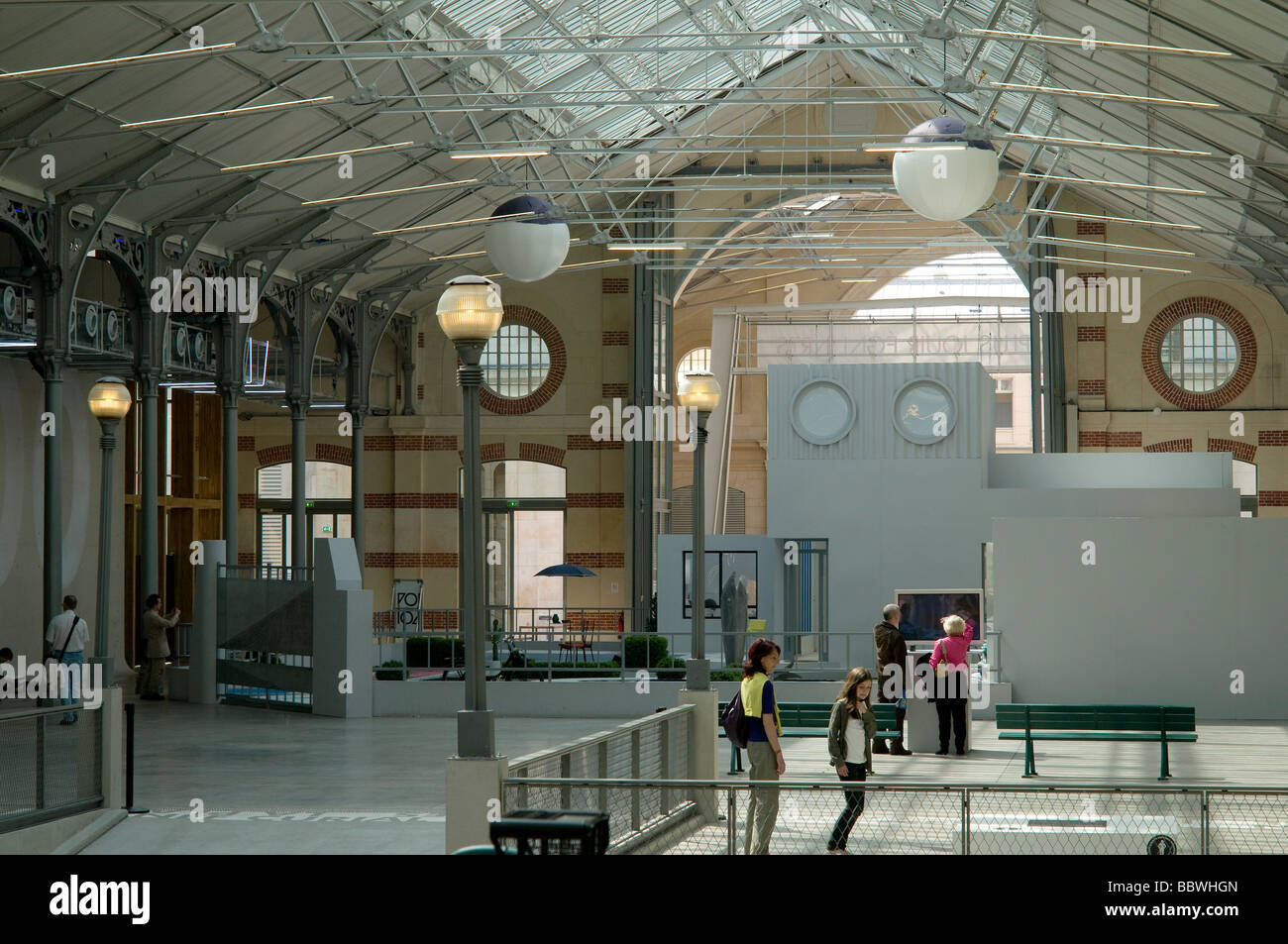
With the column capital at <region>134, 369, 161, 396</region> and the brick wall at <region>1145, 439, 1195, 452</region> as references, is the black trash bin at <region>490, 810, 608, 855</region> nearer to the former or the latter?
the column capital at <region>134, 369, 161, 396</region>

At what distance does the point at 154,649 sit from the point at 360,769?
7.62 metres

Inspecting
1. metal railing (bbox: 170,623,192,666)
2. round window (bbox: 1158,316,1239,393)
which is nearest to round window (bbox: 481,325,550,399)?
metal railing (bbox: 170,623,192,666)

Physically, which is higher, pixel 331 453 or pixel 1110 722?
pixel 331 453

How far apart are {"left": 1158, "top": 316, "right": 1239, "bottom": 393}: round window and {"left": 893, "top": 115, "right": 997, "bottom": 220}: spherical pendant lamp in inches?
837

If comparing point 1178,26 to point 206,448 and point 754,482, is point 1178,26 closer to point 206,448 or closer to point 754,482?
point 206,448

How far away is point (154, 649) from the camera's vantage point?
21312mm

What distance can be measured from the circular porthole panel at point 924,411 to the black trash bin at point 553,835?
758 inches

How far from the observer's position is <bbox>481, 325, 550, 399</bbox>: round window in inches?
1318

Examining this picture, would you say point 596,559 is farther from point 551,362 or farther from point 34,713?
point 34,713

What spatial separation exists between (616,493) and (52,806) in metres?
22.2

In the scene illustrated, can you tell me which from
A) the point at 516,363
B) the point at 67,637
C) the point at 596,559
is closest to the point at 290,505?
Result: the point at 516,363

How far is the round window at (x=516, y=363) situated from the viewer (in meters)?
33.5

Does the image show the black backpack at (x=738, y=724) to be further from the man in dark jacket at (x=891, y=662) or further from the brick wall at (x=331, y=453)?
the brick wall at (x=331, y=453)

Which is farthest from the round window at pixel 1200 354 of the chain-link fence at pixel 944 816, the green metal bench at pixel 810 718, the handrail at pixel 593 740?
the chain-link fence at pixel 944 816
